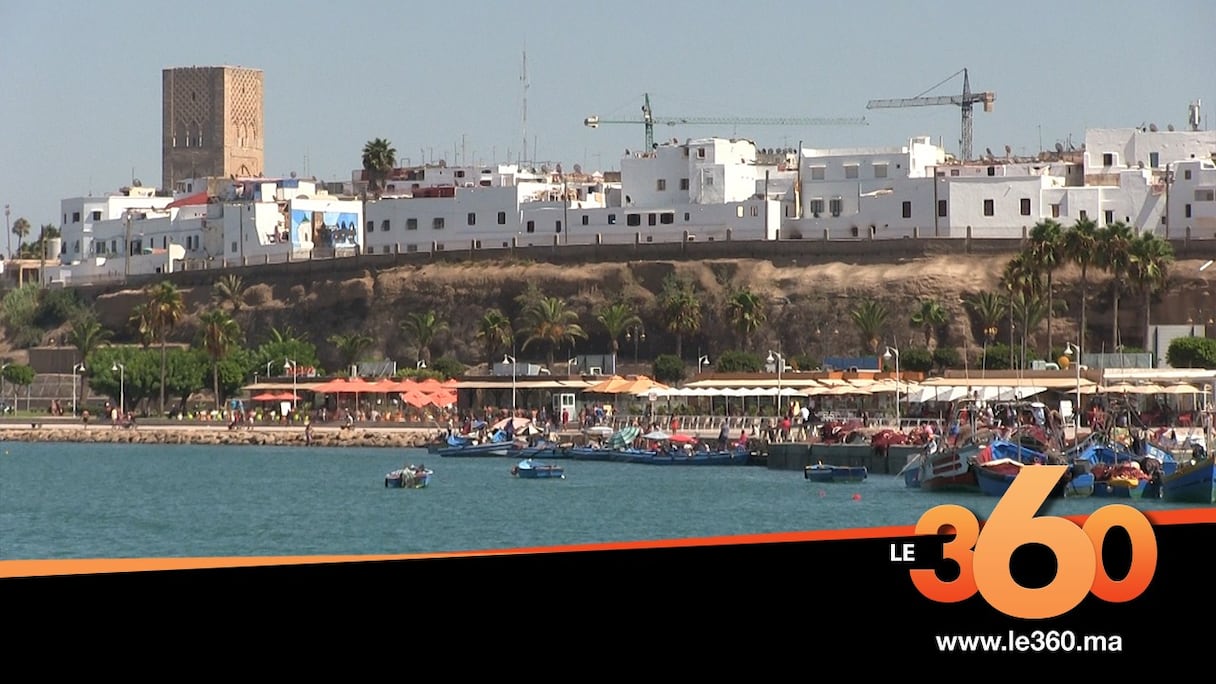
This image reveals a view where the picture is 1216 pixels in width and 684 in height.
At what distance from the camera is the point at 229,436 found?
89.4 m

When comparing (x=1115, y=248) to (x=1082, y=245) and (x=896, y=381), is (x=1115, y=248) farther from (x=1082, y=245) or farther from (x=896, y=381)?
(x=896, y=381)

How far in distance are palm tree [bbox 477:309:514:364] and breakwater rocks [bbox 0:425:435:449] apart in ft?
29.1

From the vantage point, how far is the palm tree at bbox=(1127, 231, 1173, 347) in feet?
259

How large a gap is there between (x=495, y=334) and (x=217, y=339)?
47.8 feet

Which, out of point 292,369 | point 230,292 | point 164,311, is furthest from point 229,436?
point 230,292

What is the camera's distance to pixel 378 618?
68.4 feet

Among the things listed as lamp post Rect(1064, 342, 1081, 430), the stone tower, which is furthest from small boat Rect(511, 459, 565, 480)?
the stone tower

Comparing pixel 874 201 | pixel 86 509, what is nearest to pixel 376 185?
pixel 874 201

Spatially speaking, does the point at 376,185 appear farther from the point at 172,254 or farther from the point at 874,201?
the point at 874,201

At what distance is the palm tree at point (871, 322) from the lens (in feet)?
295

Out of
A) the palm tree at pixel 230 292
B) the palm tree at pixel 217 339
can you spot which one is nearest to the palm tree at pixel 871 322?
the palm tree at pixel 217 339

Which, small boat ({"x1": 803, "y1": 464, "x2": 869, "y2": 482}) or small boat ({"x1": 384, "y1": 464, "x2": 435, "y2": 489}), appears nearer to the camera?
small boat ({"x1": 803, "y1": 464, "x2": 869, "y2": 482})

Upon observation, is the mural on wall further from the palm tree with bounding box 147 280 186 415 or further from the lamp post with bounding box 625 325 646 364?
the lamp post with bounding box 625 325 646 364

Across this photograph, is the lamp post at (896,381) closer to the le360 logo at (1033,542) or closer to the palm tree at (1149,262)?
the palm tree at (1149,262)
